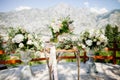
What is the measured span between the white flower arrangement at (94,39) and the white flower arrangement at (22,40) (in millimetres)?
1512

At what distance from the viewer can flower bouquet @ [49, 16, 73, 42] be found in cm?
443

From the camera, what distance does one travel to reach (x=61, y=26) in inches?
175

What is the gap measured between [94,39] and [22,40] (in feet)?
7.05

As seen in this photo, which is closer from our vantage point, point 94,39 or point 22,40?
point 22,40

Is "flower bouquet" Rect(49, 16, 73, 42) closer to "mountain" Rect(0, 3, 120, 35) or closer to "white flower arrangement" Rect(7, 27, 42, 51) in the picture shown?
"white flower arrangement" Rect(7, 27, 42, 51)

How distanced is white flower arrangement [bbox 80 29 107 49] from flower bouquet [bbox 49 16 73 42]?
2.66ft

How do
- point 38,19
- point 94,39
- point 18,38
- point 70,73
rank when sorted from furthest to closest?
1. point 38,19
2. point 70,73
3. point 94,39
4. point 18,38

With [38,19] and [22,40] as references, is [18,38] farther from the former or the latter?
[38,19]

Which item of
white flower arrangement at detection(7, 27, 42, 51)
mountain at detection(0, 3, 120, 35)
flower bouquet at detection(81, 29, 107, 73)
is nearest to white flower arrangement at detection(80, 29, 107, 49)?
flower bouquet at detection(81, 29, 107, 73)

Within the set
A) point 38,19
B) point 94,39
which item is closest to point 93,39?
point 94,39

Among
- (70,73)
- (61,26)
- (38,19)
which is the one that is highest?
(38,19)

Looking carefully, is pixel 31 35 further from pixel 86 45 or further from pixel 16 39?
pixel 86 45

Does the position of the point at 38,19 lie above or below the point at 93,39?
above

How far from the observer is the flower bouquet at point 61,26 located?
443 cm
